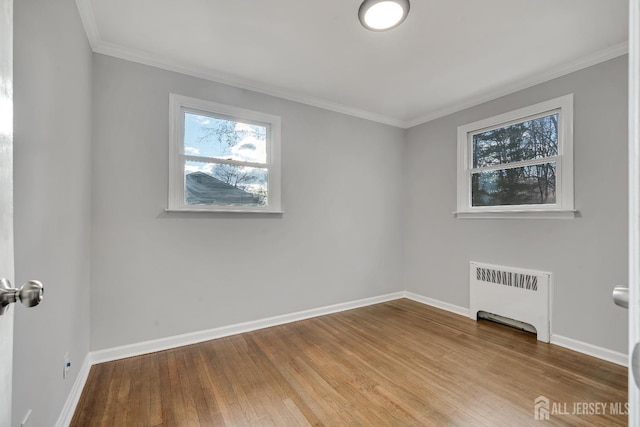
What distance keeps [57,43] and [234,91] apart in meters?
1.57

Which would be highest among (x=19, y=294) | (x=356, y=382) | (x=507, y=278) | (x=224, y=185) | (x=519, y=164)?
(x=519, y=164)

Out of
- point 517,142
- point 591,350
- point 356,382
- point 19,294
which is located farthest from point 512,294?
point 19,294

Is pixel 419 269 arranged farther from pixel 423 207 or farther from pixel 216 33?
pixel 216 33

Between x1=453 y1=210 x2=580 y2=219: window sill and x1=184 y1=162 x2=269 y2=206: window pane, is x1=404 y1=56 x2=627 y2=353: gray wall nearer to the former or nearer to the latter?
x1=453 y1=210 x2=580 y2=219: window sill

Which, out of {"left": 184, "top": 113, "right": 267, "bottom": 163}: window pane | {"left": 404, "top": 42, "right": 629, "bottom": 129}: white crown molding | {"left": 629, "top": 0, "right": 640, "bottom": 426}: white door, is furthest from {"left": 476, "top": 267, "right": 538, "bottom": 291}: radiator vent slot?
{"left": 629, "top": 0, "right": 640, "bottom": 426}: white door

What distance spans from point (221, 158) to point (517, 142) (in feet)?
10.5

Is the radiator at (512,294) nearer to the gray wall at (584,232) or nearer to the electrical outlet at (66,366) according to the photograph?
the gray wall at (584,232)

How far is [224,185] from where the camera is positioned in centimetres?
297

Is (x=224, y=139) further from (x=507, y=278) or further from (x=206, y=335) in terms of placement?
(x=507, y=278)

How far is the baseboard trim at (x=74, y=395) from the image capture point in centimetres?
163

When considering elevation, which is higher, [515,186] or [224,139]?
[224,139]

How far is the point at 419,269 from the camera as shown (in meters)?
4.07

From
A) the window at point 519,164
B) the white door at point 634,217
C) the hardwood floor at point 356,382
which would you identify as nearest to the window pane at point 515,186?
the window at point 519,164

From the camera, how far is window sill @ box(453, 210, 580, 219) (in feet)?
8.84
